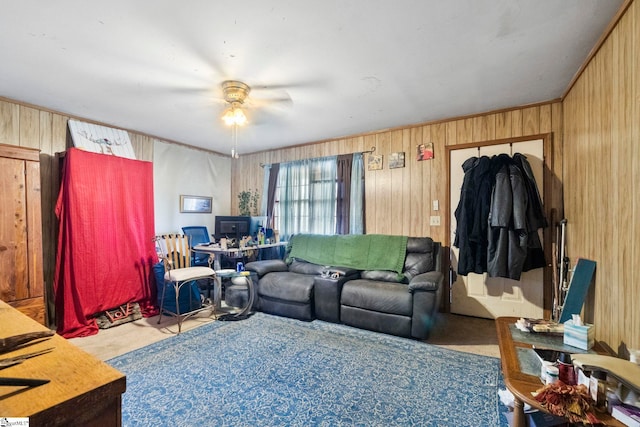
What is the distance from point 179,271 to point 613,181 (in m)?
3.76

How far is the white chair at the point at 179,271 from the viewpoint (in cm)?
324

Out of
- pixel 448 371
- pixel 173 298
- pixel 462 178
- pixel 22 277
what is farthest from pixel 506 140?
pixel 22 277

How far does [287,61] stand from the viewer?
2275 millimetres

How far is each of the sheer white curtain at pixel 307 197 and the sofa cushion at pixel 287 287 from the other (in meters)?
1.05

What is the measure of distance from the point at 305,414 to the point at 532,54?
296 centimetres

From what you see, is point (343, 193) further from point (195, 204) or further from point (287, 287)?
point (195, 204)

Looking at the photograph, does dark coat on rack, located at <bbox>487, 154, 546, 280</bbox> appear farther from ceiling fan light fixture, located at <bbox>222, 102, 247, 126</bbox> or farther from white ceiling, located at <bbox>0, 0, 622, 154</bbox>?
ceiling fan light fixture, located at <bbox>222, 102, 247, 126</bbox>

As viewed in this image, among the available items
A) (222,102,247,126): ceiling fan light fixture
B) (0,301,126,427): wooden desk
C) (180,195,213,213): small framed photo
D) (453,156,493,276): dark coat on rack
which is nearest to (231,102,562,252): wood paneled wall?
(453,156,493,276): dark coat on rack

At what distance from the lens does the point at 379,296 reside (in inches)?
118

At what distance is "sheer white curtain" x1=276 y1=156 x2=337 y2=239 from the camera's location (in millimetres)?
4457

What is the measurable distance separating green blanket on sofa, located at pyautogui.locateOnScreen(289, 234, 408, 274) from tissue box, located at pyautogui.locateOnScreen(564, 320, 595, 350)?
1875 millimetres

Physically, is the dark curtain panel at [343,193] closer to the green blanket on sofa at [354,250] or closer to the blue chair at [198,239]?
the green blanket on sofa at [354,250]

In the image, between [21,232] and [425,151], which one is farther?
[425,151]

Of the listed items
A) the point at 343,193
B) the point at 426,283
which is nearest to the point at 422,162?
the point at 343,193
